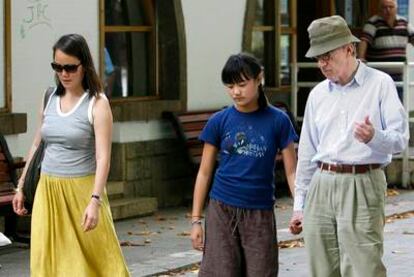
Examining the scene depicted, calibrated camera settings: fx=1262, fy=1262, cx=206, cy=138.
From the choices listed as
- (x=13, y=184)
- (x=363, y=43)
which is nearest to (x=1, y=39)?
(x=13, y=184)

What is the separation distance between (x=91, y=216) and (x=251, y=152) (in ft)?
3.15

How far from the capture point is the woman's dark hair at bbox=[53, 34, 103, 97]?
6988mm

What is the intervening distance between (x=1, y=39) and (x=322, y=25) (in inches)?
204

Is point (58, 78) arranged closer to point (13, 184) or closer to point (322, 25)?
point (322, 25)

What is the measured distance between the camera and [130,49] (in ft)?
43.5

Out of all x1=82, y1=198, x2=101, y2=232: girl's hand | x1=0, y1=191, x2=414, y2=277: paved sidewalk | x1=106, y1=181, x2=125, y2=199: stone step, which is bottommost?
x1=0, y1=191, x2=414, y2=277: paved sidewalk

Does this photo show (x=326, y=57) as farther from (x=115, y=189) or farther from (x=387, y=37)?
(x=387, y=37)

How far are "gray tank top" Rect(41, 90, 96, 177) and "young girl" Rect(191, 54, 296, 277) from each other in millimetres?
773

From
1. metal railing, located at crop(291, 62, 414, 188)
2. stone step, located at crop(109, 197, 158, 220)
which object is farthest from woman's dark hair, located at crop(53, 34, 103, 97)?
metal railing, located at crop(291, 62, 414, 188)

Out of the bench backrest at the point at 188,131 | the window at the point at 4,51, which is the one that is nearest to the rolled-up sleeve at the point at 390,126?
the window at the point at 4,51

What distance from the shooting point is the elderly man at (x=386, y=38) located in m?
15.8

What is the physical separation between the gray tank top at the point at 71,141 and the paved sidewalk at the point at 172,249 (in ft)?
8.48

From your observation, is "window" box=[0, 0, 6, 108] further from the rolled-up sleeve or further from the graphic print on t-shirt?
the rolled-up sleeve

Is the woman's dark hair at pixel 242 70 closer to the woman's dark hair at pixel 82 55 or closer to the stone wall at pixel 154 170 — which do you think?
the woman's dark hair at pixel 82 55
